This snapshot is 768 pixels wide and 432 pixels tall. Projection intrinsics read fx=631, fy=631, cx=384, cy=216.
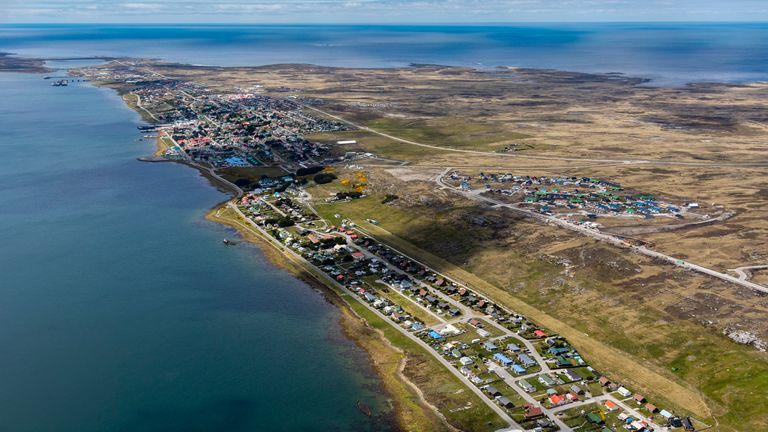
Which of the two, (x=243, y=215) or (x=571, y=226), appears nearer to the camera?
(x=571, y=226)

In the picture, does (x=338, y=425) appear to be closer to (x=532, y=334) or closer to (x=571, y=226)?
(x=532, y=334)

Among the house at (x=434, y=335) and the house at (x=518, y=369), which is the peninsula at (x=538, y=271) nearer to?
the house at (x=518, y=369)

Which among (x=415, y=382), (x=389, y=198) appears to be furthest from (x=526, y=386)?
(x=389, y=198)

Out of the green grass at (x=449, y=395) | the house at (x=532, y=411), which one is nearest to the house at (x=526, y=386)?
the house at (x=532, y=411)

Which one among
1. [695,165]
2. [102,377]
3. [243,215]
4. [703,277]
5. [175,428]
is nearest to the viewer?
[175,428]

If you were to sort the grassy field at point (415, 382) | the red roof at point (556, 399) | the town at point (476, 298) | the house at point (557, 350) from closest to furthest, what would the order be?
the grassy field at point (415, 382), the town at point (476, 298), the red roof at point (556, 399), the house at point (557, 350)

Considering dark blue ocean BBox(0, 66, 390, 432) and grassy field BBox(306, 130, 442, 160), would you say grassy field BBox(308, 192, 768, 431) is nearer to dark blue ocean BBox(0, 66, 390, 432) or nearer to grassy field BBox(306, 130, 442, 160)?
dark blue ocean BBox(0, 66, 390, 432)

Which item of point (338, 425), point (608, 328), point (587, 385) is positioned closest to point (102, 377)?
point (338, 425)
